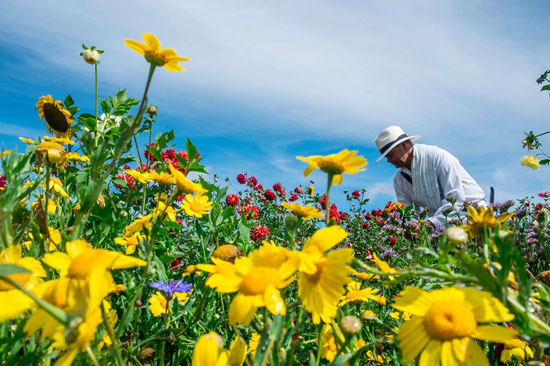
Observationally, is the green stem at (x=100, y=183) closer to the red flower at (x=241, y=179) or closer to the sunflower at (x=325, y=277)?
the sunflower at (x=325, y=277)

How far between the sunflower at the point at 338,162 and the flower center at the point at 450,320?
0.96 feet

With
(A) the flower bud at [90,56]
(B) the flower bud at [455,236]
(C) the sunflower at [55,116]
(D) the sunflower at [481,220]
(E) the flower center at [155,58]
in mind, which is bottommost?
(B) the flower bud at [455,236]

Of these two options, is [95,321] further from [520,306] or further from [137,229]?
[137,229]

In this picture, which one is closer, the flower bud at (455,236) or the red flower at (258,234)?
the flower bud at (455,236)

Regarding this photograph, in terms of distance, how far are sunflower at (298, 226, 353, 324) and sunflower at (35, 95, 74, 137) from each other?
1.91 m

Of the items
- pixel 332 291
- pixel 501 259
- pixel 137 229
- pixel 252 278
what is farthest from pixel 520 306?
pixel 137 229

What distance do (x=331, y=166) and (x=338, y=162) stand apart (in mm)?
15

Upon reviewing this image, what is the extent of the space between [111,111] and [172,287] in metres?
1.23

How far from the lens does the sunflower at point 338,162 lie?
756 mm

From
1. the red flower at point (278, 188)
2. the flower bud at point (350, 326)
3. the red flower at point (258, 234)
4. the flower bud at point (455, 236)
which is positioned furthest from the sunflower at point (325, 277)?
the red flower at point (278, 188)

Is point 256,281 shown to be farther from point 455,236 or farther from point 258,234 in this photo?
point 258,234

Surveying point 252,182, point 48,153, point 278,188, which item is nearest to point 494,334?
point 48,153

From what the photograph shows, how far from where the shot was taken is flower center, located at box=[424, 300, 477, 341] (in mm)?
533

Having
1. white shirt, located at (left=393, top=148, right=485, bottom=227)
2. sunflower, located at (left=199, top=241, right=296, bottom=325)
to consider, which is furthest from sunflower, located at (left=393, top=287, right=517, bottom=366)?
white shirt, located at (left=393, top=148, right=485, bottom=227)
